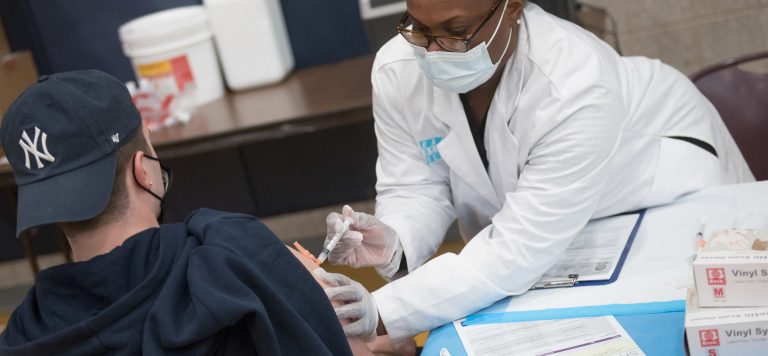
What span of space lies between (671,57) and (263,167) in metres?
1.71

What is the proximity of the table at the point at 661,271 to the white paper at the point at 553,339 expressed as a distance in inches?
0.9

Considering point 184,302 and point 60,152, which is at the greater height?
point 60,152

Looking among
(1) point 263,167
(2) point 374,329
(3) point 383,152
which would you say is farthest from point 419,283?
(1) point 263,167

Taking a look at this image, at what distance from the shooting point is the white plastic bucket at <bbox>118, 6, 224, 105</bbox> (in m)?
3.24

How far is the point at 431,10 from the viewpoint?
1.63 meters

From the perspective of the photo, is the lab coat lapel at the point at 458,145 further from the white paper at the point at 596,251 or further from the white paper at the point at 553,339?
the white paper at the point at 553,339

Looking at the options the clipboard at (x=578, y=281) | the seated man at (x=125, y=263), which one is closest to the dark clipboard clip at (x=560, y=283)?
the clipboard at (x=578, y=281)

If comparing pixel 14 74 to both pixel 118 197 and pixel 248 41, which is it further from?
pixel 118 197

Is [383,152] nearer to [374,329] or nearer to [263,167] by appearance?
[374,329]

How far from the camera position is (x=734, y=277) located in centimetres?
127

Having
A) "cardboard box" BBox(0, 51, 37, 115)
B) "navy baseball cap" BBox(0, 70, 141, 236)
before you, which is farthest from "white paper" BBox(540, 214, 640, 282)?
"cardboard box" BBox(0, 51, 37, 115)

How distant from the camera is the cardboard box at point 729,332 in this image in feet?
4.06

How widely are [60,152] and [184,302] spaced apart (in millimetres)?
287

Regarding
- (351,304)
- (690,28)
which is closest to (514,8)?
(351,304)
